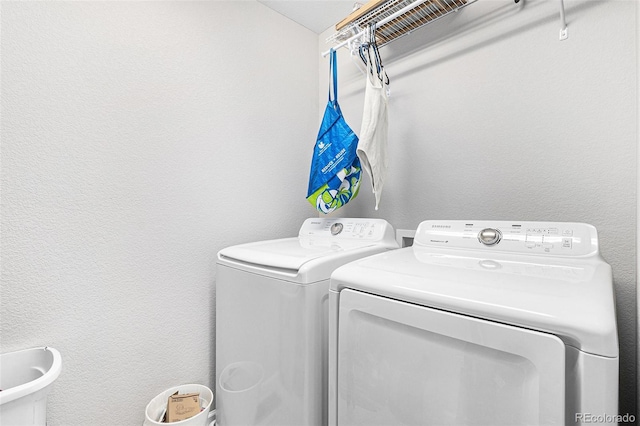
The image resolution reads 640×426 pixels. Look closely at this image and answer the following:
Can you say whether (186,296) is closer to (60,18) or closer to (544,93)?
(60,18)

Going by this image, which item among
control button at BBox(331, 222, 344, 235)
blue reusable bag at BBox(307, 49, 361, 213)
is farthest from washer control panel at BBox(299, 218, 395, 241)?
blue reusable bag at BBox(307, 49, 361, 213)

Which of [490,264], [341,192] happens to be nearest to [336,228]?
[341,192]

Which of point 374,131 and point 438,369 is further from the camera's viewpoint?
point 374,131

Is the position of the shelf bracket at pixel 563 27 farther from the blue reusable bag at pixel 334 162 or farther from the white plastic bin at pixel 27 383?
the white plastic bin at pixel 27 383

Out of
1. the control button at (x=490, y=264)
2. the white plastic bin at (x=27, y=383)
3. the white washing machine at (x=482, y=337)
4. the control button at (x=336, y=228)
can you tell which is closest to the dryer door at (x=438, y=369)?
the white washing machine at (x=482, y=337)

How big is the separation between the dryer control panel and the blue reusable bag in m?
0.48

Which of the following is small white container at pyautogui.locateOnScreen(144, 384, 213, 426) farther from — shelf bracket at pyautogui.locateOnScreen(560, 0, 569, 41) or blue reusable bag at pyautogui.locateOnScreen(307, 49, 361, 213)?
shelf bracket at pyautogui.locateOnScreen(560, 0, 569, 41)

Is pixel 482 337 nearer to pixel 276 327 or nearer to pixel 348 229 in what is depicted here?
pixel 276 327

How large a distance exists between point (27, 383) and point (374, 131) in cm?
148

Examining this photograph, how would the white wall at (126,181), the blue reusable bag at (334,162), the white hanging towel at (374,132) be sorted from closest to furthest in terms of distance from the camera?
the white wall at (126,181) < the white hanging towel at (374,132) < the blue reusable bag at (334,162)

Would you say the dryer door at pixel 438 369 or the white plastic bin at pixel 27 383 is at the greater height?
the dryer door at pixel 438 369

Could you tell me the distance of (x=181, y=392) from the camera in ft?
4.43

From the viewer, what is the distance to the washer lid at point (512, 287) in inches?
20.1

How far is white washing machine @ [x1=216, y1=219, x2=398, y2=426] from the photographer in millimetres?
944
